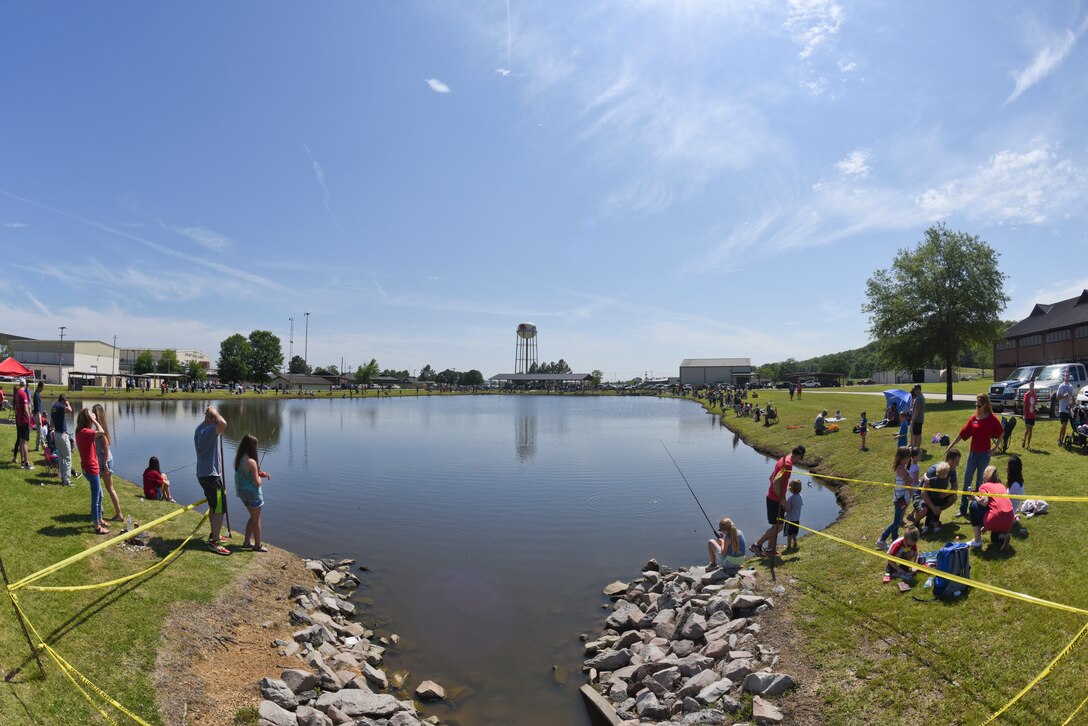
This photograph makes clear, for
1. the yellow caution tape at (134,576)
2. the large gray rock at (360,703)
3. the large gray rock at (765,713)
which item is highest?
the yellow caution tape at (134,576)

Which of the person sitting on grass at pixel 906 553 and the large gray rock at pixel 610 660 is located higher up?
the person sitting on grass at pixel 906 553

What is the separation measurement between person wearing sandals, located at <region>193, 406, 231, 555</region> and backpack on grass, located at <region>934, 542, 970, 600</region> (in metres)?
11.8

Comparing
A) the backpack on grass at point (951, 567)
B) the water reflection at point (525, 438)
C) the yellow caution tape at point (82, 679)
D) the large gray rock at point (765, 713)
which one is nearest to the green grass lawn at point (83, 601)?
the yellow caution tape at point (82, 679)

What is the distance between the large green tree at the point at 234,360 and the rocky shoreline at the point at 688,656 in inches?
5060

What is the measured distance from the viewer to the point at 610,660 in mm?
9281

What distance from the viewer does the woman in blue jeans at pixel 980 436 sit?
37.3 ft

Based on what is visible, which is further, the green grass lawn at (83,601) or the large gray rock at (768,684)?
the large gray rock at (768,684)

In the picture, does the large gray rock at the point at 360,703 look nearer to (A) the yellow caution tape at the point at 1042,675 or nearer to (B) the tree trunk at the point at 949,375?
(A) the yellow caution tape at the point at 1042,675

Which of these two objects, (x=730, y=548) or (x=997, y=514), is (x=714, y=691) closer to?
(x=730, y=548)

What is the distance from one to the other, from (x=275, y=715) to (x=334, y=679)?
123 centimetres

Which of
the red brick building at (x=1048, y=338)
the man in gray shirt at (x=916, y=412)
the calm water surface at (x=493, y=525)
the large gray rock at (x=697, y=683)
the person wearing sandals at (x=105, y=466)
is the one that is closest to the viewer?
the large gray rock at (x=697, y=683)

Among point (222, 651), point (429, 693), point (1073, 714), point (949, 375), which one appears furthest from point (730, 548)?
point (949, 375)

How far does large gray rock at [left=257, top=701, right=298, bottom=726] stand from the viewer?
22.3 feet

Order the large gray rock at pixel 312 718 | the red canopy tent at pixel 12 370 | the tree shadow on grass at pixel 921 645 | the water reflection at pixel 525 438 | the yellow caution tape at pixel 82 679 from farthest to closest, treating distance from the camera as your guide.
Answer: the water reflection at pixel 525 438
the red canopy tent at pixel 12 370
the large gray rock at pixel 312 718
the tree shadow on grass at pixel 921 645
the yellow caution tape at pixel 82 679
